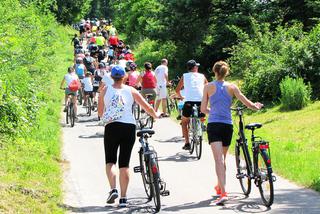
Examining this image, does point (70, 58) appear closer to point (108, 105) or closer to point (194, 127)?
point (194, 127)

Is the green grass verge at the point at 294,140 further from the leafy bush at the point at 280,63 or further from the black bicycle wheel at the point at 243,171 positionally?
the leafy bush at the point at 280,63

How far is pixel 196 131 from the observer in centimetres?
1376

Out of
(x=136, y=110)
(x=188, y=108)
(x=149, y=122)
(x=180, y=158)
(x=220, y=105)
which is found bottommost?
(x=180, y=158)

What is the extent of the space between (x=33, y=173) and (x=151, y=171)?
309cm

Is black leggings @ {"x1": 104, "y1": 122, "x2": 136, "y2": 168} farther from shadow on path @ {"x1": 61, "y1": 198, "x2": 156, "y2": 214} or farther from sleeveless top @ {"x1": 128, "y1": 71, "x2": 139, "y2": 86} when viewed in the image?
sleeveless top @ {"x1": 128, "y1": 71, "x2": 139, "y2": 86}

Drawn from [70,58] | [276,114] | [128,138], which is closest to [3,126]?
[128,138]

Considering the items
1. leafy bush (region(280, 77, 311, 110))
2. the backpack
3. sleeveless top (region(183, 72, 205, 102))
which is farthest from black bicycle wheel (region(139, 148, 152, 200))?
leafy bush (region(280, 77, 311, 110))

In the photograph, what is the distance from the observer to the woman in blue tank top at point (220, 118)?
30.9 ft

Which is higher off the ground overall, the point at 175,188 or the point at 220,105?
the point at 220,105

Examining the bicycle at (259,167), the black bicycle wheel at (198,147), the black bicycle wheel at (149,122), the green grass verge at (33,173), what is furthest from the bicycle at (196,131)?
the black bicycle wheel at (149,122)

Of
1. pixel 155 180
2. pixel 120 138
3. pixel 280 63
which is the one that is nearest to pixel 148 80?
pixel 280 63

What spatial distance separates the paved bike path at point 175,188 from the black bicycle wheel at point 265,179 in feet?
0.50

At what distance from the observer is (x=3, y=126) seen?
12492 mm

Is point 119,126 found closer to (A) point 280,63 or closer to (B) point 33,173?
(B) point 33,173
